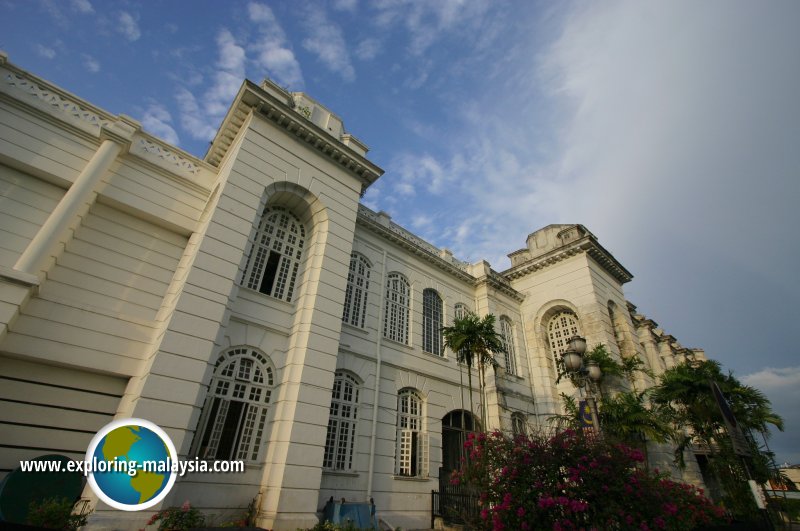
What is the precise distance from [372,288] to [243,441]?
711 centimetres

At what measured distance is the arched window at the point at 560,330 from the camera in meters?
19.9

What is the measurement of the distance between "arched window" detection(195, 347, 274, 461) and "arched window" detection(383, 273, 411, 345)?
5.48 meters

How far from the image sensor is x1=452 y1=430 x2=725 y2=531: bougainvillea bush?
564 centimetres

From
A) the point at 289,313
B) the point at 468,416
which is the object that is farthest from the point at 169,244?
the point at 468,416

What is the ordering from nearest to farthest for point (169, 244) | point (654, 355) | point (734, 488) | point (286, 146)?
point (169, 244) → point (286, 146) → point (734, 488) → point (654, 355)

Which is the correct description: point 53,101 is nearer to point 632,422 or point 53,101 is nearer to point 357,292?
point 357,292

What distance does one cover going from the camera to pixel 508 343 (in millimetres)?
19734

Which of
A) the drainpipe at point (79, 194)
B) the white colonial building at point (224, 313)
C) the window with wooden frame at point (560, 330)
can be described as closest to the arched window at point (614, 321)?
the window with wooden frame at point (560, 330)

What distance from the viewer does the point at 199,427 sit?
9.17 metres

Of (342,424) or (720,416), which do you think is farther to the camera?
(720,416)

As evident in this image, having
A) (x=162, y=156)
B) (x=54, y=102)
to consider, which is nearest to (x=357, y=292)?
(x=162, y=156)

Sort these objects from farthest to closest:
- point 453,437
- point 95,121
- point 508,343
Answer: point 508,343
point 453,437
point 95,121

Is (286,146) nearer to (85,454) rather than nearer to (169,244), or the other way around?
(169,244)

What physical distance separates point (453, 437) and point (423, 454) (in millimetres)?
2204
